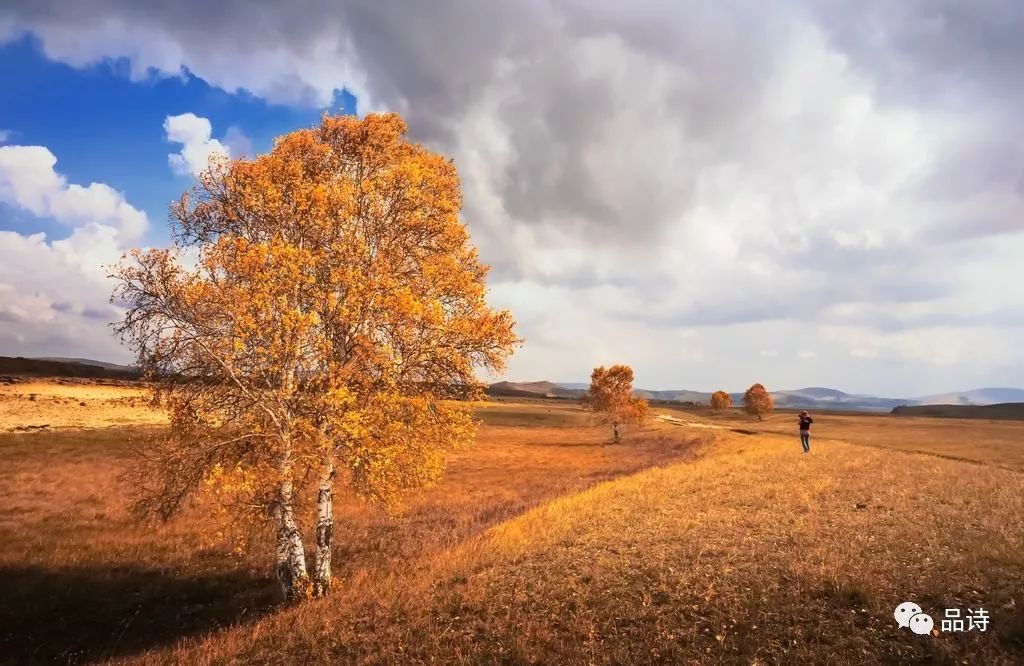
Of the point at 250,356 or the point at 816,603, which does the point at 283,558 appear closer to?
the point at 250,356

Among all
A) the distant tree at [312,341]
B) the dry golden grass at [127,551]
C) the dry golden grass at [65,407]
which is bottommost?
the dry golden grass at [127,551]

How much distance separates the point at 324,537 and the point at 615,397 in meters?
A: 62.3

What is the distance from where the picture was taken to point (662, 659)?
8375mm

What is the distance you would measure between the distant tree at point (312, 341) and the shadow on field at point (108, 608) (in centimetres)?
349

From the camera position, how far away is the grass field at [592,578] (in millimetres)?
8922

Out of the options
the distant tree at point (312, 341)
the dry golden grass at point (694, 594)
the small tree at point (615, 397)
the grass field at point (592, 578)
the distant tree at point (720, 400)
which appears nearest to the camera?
the dry golden grass at point (694, 594)

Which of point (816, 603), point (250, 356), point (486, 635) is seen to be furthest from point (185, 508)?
point (816, 603)

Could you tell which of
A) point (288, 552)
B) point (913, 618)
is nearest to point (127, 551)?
point (288, 552)

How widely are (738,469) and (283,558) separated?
23182 mm

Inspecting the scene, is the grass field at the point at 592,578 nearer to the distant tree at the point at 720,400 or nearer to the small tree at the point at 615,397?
the small tree at the point at 615,397

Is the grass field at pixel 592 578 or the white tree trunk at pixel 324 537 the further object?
the white tree trunk at pixel 324 537

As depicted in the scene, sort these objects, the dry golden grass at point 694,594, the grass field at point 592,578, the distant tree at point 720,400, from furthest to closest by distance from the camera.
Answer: the distant tree at point 720,400 → the grass field at point 592,578 → the dry golden grass at point 694,594

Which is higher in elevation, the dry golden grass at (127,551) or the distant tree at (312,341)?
the distant tree at (312,341)

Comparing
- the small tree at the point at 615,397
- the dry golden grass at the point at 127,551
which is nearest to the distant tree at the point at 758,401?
the small tree at the point at 615,397
